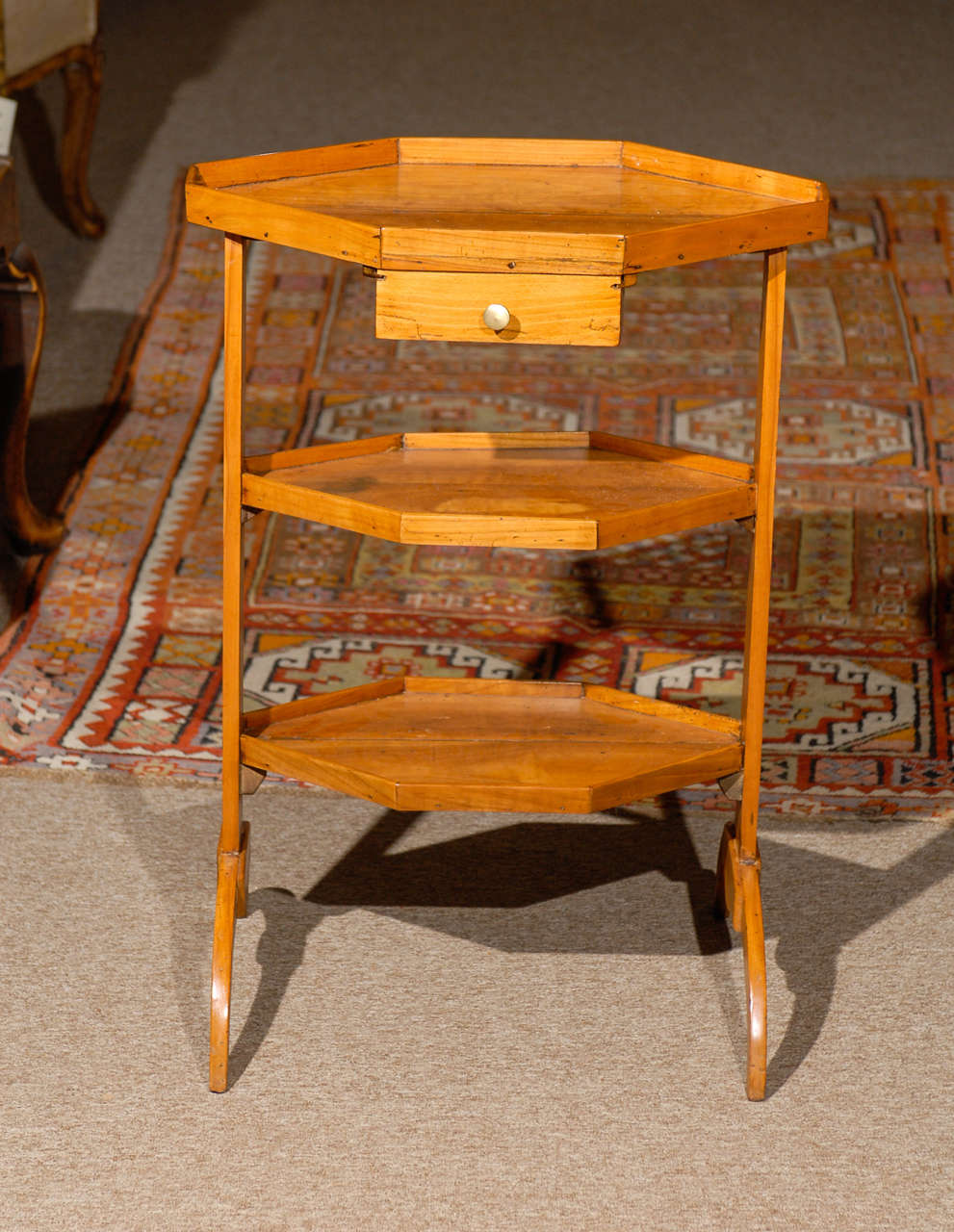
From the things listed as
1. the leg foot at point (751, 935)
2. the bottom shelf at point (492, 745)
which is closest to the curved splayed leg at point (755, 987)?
the leg foot at point (751, 935)

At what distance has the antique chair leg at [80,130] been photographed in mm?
4887

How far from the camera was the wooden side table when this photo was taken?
1.89 m

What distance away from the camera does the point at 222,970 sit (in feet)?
7.13

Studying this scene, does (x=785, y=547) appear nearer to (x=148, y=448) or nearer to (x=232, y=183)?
(x=148, y=448)

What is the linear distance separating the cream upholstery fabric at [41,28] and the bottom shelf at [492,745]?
2859mm

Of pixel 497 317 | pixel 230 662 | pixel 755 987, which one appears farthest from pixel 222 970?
pixel 497 317

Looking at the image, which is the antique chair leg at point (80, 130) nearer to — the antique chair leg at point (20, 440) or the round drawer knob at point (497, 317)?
the antique chair leg at point (20, 440)

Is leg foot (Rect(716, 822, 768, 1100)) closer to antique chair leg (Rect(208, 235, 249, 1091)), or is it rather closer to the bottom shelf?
the bottom shelf

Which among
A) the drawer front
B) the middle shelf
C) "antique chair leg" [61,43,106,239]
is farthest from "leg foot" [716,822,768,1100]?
"antique chair leg" [61,43,106,239]

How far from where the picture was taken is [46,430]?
4137 millimetres

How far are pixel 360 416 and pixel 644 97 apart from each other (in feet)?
8.21

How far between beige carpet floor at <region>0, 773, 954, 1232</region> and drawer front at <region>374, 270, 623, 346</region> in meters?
0.96

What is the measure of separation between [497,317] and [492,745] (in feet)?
Answer: 2.03

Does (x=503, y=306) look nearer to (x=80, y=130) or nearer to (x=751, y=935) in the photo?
(x=751, y=935)
